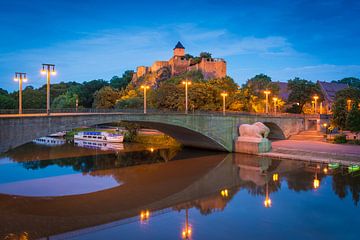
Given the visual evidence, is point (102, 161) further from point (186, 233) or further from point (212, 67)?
point (212, 67)

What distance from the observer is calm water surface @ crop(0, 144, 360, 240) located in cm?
1588

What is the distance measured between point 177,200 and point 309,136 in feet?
117

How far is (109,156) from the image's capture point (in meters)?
40.2

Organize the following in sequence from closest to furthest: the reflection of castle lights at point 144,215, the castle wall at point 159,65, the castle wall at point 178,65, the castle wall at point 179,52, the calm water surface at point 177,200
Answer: the calm water surface at point 177,200 < the reflection of castle lights at point 144,215 < the castle wall at point 178,65 < the castle wall at point 159,65 < the castle wall at point 179,52

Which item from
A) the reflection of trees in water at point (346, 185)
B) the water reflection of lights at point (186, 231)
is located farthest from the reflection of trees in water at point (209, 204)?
the reflection of trees in water at point (346, 185)

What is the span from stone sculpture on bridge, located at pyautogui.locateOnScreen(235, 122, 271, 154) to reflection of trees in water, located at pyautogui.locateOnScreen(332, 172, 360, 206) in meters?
11.9

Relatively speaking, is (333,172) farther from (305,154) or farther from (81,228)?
(81,228)

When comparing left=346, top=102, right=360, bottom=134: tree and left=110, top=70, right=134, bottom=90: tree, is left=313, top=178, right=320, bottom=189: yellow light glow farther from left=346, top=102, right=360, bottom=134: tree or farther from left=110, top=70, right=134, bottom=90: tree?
left=110, top=70, right=134, bottom=90: tree

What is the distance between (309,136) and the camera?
50625 mm

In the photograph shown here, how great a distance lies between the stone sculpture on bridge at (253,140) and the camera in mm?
39531

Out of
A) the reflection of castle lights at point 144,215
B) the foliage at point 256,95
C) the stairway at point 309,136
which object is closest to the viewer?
the reflection of castle lights at point 144,215

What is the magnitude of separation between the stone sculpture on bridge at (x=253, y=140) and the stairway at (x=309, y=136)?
458 inches

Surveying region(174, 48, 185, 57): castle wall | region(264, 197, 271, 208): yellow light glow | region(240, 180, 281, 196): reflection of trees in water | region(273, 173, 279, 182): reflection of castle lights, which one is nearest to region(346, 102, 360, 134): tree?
region(273, 173, 279, 182): reflection of castle lights

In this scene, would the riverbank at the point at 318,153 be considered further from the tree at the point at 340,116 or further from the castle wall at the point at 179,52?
the castle wall at the point at 179,52
